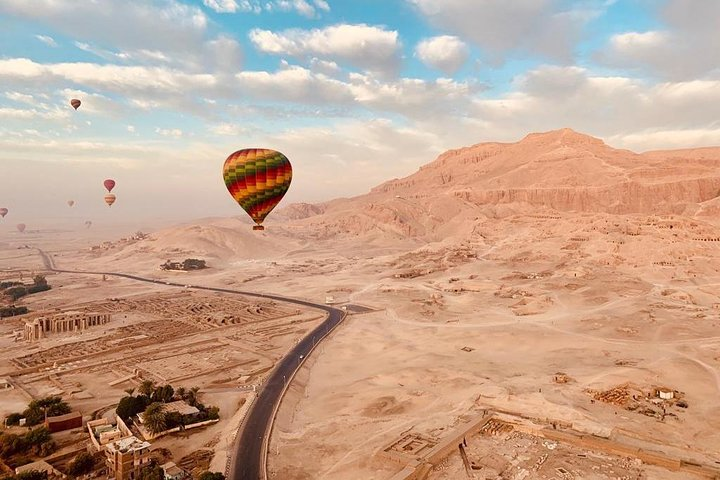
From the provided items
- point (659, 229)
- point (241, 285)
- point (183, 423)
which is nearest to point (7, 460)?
point (183, 423)

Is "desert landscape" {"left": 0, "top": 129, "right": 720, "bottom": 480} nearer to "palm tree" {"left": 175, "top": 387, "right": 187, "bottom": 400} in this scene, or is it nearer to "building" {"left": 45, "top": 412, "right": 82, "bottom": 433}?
"building" {"left": 45, "top": 412, "right": 82, "bottom": 433}

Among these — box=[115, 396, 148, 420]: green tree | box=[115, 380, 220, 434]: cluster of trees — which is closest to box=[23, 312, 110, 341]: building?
box=[115, 380, 220, 434]: cluster of trees

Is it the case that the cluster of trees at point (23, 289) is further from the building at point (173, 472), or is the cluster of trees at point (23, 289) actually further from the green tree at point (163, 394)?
the building at point (173, 472)

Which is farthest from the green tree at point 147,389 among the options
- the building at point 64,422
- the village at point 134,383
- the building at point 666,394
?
the building at point 666,394

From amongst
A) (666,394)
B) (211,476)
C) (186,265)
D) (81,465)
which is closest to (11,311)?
(186,265)

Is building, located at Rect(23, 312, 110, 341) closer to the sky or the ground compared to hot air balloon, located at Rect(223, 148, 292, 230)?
closer to the ground

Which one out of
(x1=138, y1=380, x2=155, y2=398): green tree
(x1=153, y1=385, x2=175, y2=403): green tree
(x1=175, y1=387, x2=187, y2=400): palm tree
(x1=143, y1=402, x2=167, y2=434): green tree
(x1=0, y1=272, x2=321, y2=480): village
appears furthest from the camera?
(x1=175, y1=387, x2=187, y2=400): palm tree

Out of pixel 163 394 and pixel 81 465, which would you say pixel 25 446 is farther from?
pixel 163 394

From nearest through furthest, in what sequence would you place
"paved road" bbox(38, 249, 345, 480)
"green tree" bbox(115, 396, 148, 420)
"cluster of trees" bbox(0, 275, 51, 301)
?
"paved road" bbox(38, 249, 345, 480) → "green tree" bbox(115, 396, 148, 420) → "cluster of trees" bbox(0, 275, 51, 301)
